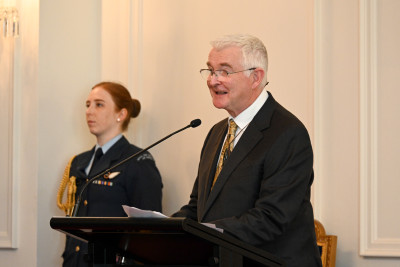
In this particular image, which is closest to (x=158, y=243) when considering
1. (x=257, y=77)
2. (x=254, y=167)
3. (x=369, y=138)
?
(x=254, y=167)

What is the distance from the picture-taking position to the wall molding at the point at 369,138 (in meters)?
3.81

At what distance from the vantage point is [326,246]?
151 inches

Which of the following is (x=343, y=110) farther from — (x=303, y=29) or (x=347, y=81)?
(x=303, y=29)

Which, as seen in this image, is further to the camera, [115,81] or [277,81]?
[115,81]

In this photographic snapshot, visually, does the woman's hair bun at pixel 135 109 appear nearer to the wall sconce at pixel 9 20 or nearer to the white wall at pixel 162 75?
the white wall at pixel 162 75

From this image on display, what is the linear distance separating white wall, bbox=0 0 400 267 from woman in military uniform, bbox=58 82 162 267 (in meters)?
0.31

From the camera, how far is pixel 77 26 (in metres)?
→ 5.25

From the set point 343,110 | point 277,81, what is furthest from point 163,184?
point 343,110

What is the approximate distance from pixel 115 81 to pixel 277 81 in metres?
1.25

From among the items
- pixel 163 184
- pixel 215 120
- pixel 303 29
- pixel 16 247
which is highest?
pixel 303 29

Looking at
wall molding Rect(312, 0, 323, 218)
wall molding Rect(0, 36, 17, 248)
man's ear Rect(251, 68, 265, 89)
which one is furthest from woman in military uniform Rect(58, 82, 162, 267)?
man's ear Rect(251, 68, 265, 89)

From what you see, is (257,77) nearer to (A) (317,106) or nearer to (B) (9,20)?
(A) (317,106)

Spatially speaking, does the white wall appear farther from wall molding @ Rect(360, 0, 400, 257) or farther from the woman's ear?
the woman's ear

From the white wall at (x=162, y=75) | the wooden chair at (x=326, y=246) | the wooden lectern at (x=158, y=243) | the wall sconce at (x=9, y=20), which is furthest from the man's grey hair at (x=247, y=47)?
the wall sconce at (x=9, y=20)
